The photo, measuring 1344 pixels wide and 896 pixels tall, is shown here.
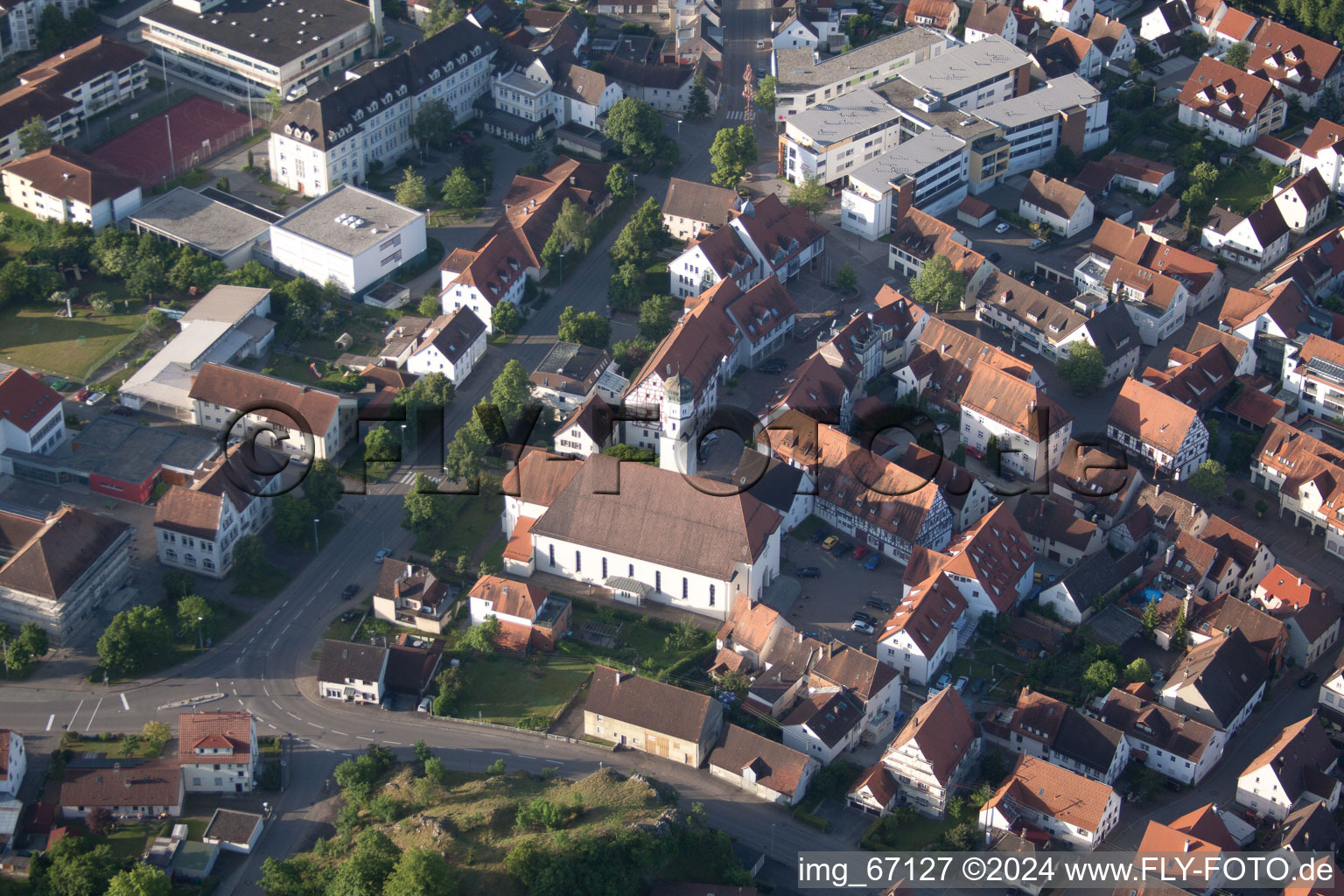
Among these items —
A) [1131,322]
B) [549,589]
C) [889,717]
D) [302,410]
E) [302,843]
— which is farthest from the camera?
[1131,322]

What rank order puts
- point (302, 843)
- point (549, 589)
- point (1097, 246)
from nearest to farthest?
point (302, 843)
point (549, 589)
point (1097, 246)

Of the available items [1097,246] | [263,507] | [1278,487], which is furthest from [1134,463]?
[263,507]

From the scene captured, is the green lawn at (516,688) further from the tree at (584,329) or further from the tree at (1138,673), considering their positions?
the tree at (1138,673)

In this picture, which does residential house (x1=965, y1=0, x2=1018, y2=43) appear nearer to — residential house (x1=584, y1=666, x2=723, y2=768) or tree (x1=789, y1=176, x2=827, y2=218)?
tree (x1=789, y1=176, x2=827, y2=218)

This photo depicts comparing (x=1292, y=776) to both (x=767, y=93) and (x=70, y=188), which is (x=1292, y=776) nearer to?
(x=767, y=93)

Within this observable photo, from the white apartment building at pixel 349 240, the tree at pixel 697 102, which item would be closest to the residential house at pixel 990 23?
the tree at pixel 697 102

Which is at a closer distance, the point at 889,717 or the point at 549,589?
the point at 889,717

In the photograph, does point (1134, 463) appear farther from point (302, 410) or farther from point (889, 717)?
point (302, 410)
